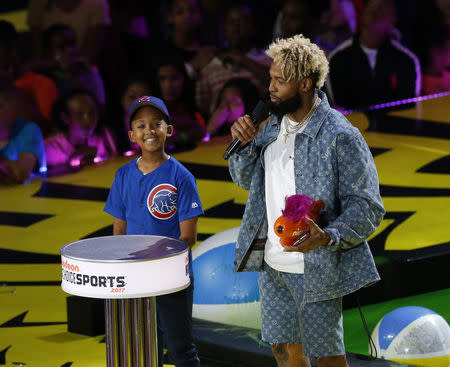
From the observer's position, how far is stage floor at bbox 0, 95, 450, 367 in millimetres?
5716

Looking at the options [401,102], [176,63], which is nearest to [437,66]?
[401,102]

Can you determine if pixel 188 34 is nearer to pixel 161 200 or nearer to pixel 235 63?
pixel 235 63

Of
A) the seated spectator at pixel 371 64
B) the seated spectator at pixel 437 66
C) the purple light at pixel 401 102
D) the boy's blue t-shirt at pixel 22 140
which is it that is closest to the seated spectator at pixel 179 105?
the boy's blue t-shirt at pixel 22 140

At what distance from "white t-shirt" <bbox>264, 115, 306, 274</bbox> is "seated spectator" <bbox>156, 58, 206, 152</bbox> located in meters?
6.30

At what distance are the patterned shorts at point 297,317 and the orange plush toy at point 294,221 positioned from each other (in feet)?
1.12

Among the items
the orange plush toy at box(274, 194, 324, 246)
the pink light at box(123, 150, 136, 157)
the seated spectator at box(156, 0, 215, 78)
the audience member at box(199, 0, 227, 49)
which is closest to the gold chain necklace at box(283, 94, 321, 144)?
the orange plush toy at box(274, 194, 324, 246)

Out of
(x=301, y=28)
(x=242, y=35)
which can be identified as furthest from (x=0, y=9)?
(x=301, y=28)

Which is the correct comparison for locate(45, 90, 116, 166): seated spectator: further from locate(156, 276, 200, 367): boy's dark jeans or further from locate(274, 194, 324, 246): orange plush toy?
locate(274, 194, 324, 246): orange plush toy

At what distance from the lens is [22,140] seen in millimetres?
9305

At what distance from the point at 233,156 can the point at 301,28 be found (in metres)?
7.73

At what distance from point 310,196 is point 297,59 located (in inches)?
20.3

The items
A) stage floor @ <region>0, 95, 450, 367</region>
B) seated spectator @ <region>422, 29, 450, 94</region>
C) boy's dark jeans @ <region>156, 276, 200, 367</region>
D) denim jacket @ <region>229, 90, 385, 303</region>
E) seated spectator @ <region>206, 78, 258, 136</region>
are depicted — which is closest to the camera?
denim jacket @ <region>229, 90, 385, 303</region>

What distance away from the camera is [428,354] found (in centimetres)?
486

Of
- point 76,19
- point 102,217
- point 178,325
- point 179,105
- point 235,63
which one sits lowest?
point 102,217
